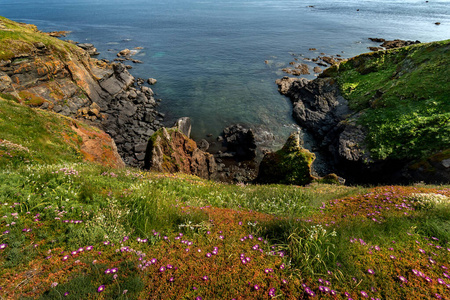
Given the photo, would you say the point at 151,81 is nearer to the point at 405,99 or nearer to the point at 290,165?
the point at 290,165

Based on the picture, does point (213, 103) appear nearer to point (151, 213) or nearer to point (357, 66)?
point (357, 66)

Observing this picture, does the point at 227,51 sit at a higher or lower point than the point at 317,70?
higher

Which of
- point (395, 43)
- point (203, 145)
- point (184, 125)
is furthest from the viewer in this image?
point (395, 43)

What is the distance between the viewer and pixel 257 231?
245 inches

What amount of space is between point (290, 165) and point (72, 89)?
134 ft

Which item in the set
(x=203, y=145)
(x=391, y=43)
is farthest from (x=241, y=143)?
(x=391, y=43)

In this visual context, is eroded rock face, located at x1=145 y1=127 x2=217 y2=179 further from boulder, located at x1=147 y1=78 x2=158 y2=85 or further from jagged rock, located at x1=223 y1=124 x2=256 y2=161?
boulder, located at x1=147 y1=78 x2=158 y2=85

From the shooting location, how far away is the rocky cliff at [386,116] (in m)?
25.4

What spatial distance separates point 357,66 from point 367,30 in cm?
8861

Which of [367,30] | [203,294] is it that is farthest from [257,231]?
[367,30]

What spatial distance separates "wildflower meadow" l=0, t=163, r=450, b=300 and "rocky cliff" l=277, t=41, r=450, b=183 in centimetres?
2313

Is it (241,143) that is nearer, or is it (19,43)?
(19,43)

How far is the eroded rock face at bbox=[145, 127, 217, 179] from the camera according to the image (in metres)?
22.0

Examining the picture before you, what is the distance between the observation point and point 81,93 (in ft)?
131
